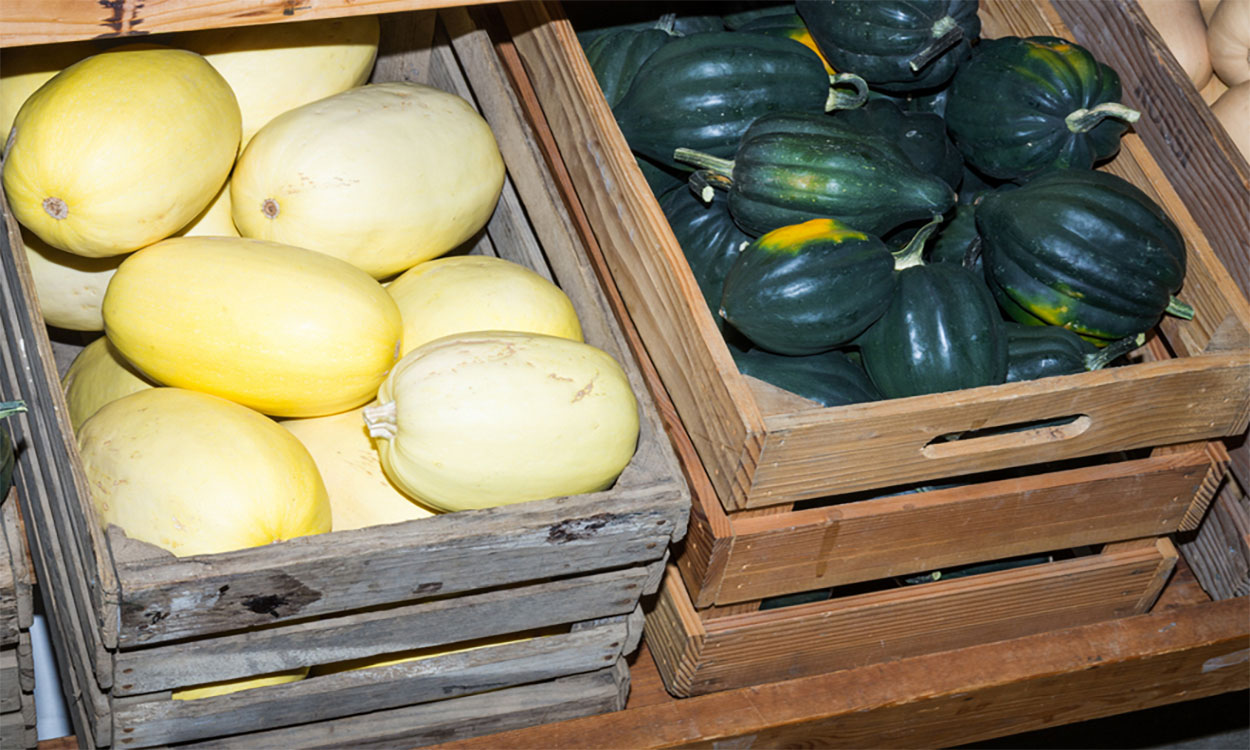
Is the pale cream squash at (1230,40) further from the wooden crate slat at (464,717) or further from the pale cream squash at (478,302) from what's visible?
the wooden crate slat at (464,717)

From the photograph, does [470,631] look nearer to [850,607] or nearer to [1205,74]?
[850,607]

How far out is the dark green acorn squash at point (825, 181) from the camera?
1423mm

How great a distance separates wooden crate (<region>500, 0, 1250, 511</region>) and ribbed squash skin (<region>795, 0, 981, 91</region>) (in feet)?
0.93

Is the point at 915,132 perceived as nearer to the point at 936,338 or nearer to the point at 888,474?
the point at 936,338

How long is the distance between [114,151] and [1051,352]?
1114 mm

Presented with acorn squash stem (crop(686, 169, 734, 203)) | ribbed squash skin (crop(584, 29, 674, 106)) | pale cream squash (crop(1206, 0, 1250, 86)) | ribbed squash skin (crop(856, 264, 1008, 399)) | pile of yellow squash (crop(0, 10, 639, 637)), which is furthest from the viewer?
pale cream squash (crop(1206, 0, 1250, 86))

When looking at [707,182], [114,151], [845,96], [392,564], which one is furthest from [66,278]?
[845,96]

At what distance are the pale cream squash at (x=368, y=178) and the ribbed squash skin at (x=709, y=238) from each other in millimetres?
285

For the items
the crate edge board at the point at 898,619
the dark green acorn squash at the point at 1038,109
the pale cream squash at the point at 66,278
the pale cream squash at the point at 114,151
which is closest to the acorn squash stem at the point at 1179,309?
the dark green acorn squash at the point at 1038,109

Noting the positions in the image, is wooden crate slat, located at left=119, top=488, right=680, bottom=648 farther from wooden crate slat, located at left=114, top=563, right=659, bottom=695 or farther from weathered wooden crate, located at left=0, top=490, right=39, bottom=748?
weathered wooden crate, located at left=0, top=490, right=39, bottom=748

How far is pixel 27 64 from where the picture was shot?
1.35 m

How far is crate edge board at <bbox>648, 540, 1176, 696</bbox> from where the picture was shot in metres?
1.45

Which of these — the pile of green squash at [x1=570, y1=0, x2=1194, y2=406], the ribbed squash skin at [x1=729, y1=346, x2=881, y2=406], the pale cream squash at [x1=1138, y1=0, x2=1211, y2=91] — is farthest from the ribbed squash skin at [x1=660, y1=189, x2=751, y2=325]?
the pale cream squash at [x1=1138, y1=0, x2=1211, y2=91]

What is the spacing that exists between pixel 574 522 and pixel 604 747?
12.9 inches
